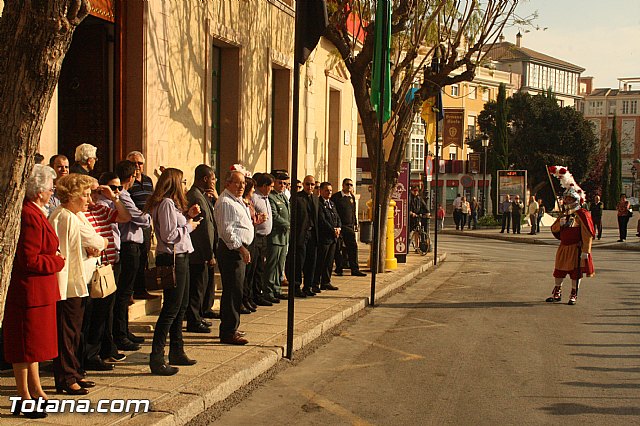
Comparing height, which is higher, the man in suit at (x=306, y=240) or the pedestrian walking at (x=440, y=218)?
the man in suit at (x=306, y=240)

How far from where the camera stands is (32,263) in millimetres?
5949

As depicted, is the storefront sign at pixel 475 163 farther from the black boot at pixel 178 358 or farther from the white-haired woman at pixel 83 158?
the black boot at pixel 178 358

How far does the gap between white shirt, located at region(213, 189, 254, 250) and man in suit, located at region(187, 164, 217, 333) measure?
0.43 ft

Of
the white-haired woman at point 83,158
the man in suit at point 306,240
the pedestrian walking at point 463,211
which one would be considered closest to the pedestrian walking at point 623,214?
the pedestrian walking at point 463,211

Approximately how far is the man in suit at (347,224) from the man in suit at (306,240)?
7.54 ft

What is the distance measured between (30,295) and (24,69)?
202cm

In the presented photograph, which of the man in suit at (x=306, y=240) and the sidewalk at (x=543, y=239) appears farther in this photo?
the sidewalk at (x=543, y=239)

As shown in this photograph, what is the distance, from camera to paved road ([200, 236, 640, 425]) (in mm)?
6625

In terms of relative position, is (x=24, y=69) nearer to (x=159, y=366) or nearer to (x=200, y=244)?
(x=159, y=366)

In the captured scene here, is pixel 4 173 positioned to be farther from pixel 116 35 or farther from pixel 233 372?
pixel 116 35

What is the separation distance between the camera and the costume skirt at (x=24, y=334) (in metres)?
5.97

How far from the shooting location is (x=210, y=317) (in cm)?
1073

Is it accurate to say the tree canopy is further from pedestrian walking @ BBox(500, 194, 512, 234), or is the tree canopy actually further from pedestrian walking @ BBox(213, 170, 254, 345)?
pedestrian walking @ BBox(213, 170, 254, 345)

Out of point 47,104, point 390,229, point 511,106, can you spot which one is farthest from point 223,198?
point 511,106
